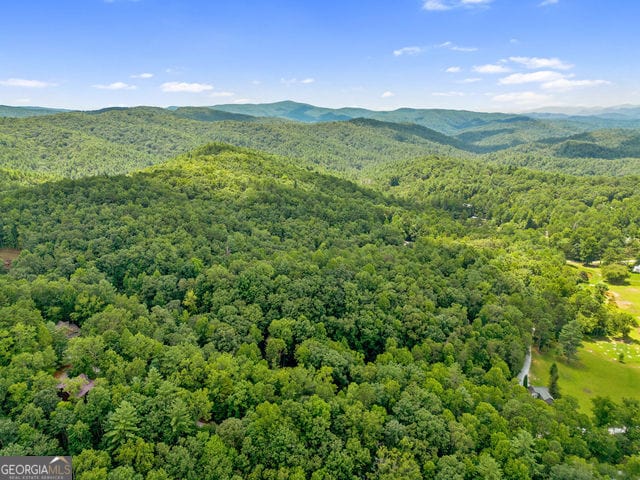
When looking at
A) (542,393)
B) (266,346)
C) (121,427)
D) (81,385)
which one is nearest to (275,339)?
(266,346)

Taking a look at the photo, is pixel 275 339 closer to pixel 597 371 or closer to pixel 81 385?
pixel 81 385

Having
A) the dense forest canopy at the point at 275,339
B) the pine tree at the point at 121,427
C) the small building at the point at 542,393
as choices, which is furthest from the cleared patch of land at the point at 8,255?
the small building at the point at 542,393

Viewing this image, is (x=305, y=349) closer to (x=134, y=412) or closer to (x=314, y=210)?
(x=134, y=412)

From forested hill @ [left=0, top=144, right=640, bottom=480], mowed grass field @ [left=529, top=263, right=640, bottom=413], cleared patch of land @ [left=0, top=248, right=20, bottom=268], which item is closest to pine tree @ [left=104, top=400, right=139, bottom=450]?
forested hill @ [left=0, top=144, right=640, bottom=480]

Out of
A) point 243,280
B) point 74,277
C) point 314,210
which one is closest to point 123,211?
point 74,277

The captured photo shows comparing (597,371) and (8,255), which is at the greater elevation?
(8,255)
